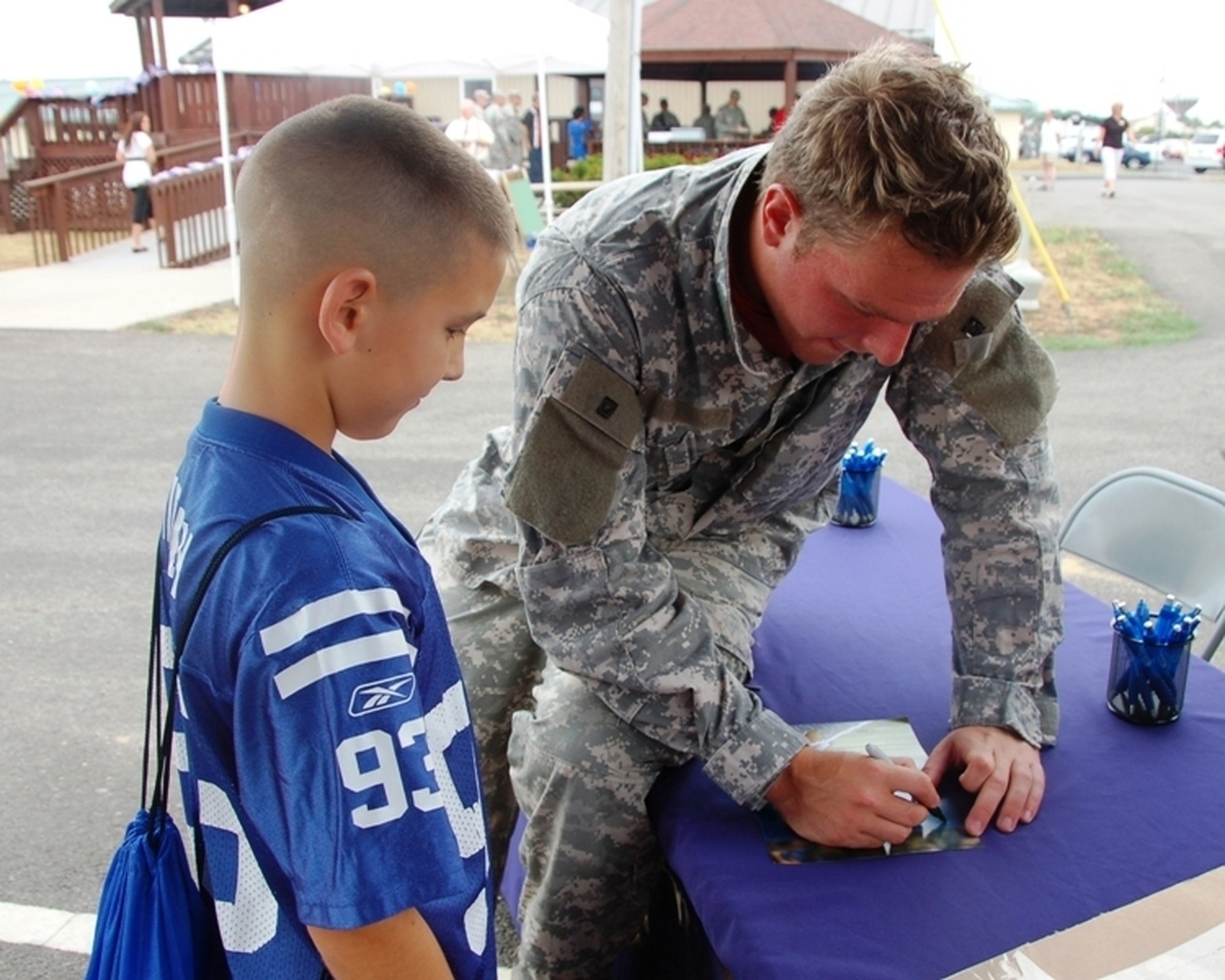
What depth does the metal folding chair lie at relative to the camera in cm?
215

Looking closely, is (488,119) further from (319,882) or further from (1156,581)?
(319,882)

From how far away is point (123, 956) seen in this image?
1.00 m

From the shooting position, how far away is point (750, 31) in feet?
58.6

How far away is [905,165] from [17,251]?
12.7 meters

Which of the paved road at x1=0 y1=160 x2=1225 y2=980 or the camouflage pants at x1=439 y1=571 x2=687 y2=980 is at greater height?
the camouflage pants at x1=439 y1=571 x2=687 y2=980

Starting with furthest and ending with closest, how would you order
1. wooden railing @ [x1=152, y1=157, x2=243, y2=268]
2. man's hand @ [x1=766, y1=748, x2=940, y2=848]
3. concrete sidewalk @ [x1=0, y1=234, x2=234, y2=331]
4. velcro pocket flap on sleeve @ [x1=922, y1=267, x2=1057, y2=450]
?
wooden railing @ [x1=152, y1=157, x2=243, y2=268], concrete sidewalk @ [x1=0, y1=234, x2=234, y2=331], velcro pocket flap on sleeve @ [x1=922, y1=267, x2=1057, y2=450], man's hand @ [x1=766, y1=748, x2=940, y2=848]

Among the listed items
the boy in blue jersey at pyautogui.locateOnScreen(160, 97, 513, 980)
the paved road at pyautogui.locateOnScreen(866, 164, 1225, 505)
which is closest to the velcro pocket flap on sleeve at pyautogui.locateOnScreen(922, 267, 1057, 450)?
the boy in blue jersey at pyautogui.locateOnScreen(160, 97, 513, 980)

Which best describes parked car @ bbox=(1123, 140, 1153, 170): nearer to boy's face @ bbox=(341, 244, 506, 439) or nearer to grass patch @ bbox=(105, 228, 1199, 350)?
grass patch @ bbox=(105, 228, 1199, 350)

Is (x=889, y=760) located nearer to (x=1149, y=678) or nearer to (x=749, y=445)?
(x=1149, y=678)

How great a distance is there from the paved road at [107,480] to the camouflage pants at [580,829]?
0.91m

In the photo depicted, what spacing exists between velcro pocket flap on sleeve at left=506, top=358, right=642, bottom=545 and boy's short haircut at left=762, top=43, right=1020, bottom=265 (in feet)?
1.14

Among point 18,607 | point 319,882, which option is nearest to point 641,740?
point 319,882

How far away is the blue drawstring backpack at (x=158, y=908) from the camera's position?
3.29 feet

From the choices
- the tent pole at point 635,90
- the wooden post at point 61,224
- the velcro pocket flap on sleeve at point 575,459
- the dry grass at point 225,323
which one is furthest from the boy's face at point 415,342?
the wooden post at point 61,224
